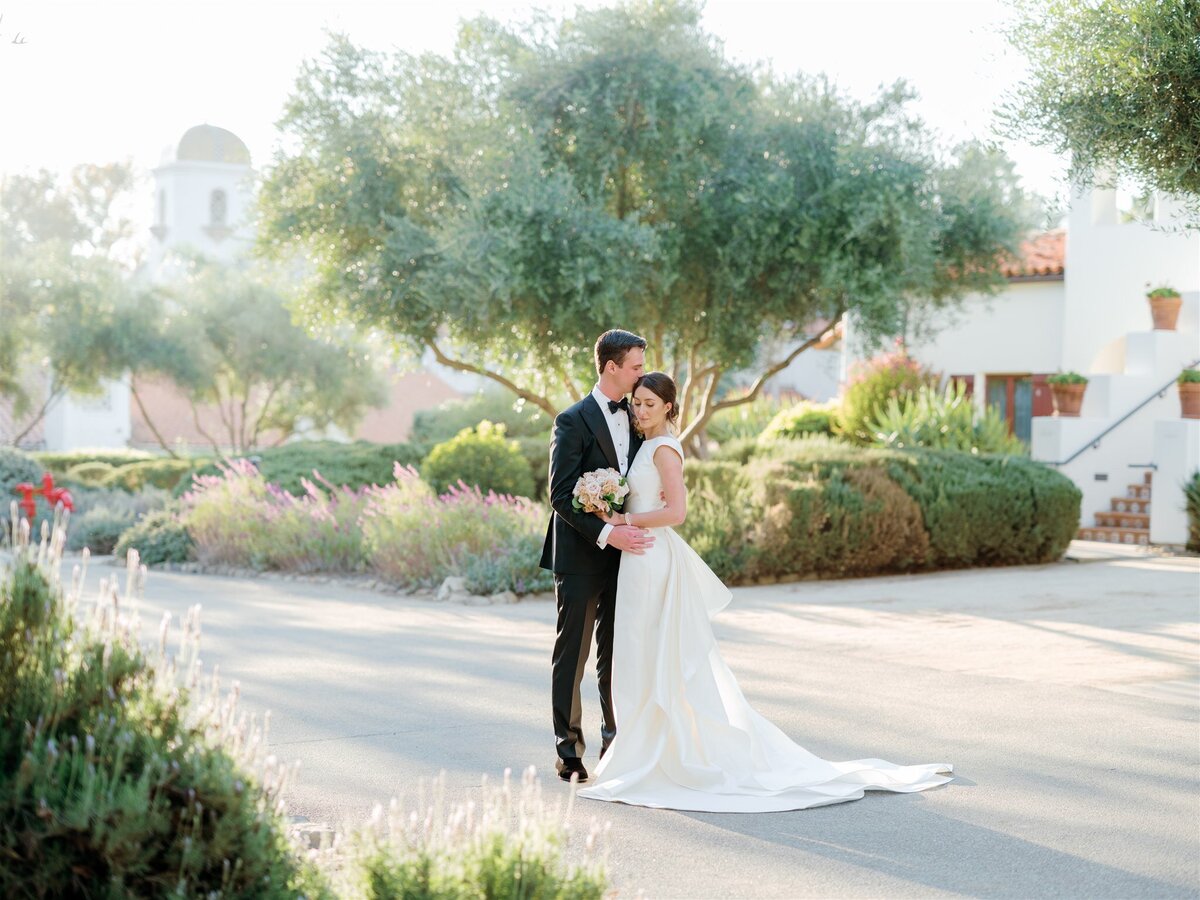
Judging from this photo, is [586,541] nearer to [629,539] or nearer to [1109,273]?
[629,539]

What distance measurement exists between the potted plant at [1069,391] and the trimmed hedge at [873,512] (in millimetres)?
3906

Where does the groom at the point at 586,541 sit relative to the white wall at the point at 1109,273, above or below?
below

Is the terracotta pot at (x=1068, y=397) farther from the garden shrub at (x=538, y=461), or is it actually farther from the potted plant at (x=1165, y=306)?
the garden shrub at (x=538, y=461)

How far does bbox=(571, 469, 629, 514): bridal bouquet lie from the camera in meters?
6.46

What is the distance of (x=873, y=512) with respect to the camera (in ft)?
50.4

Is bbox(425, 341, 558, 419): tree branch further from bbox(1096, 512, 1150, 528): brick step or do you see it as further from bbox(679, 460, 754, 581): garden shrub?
bbox(1096, 512, 1150, 528): brick step

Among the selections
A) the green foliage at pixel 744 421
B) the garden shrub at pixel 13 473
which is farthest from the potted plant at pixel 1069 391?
the garden shrub at pixel 13 473

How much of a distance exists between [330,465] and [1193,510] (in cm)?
1267

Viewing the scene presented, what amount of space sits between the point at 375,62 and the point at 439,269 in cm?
340

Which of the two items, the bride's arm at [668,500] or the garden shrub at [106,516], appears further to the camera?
the garden shrub at [106,516]

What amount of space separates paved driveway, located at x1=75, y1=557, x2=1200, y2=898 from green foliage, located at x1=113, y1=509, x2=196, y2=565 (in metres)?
3.10

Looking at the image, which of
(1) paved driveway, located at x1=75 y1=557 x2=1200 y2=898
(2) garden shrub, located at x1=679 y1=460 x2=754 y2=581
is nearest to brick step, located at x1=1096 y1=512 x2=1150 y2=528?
(1) paved driveway, located at x1=75 y1=557 x2=1200 y2=898

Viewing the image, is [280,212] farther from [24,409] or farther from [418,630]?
[24,409]

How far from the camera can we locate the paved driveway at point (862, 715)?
5281mm
